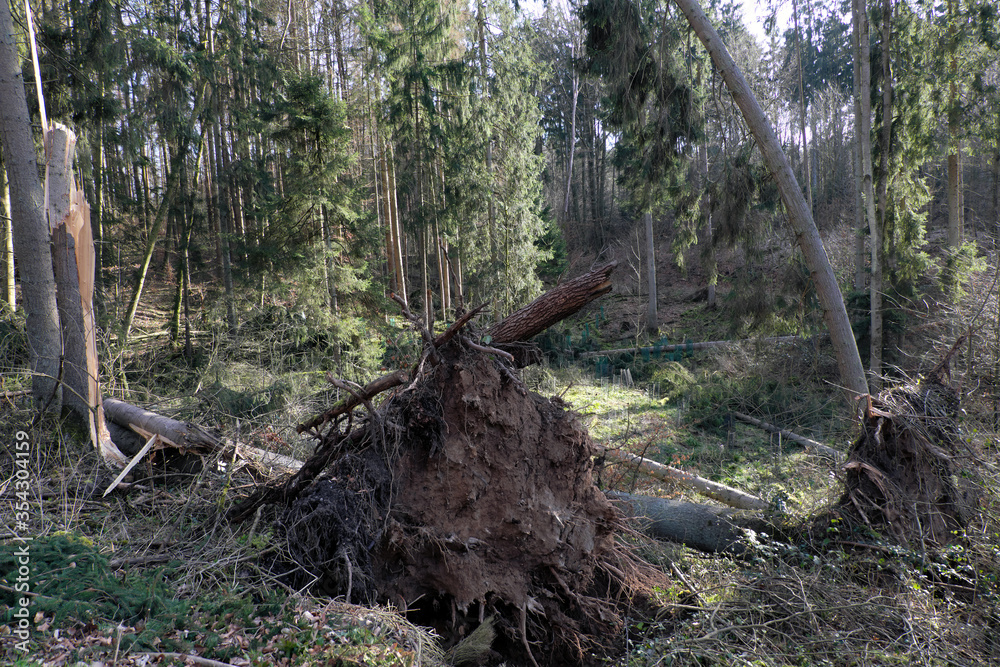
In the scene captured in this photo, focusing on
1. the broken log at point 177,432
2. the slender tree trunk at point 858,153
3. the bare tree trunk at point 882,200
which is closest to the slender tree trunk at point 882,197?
the bare tree trunk at point 882,200

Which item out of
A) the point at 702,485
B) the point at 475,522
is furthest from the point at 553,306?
the point at 702,485

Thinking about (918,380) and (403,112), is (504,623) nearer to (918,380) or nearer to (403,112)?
(918,380)

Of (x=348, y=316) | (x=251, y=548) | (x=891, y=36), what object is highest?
(x=891, y=36)

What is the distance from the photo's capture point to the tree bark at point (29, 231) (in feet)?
16.7

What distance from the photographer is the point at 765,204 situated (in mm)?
8109

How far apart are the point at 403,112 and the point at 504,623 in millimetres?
13532

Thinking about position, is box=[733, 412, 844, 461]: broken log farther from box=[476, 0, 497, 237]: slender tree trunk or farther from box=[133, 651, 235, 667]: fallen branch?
box=[476, 0, 497, 237]: slender tree trunk

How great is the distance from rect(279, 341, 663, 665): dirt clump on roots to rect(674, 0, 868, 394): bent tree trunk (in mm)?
4790

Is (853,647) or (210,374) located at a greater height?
(210,374)

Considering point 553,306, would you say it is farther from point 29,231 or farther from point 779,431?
point 779,431

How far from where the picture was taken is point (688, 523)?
5172 mm

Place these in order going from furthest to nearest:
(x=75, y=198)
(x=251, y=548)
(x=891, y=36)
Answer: (x=891, y=36) → (x=75, y=198) → (x=251, y=548)

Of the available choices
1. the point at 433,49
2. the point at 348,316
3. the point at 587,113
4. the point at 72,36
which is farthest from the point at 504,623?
the point at 587,113

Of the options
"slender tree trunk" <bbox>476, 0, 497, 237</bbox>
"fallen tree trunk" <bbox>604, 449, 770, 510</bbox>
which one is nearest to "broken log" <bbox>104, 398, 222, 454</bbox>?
"fallen tree trunk" <bbox>604, 449, 770, 510</bbox>
